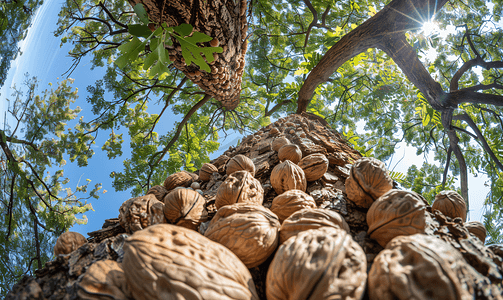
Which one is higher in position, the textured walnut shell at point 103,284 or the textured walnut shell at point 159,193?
the textured walnut shell at point 159,193

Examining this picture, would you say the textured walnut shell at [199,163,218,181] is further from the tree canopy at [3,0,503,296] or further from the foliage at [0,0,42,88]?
the foliage at [0,0,42,88]

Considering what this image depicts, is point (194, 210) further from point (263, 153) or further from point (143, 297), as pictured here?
point (263, 153)

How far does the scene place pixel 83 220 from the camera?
145 inches

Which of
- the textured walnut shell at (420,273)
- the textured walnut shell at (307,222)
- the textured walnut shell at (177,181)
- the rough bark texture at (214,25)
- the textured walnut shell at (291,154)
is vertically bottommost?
the textured walnut shell at (420,273)

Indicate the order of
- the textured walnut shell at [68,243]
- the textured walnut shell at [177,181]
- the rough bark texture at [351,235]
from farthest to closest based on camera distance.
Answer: the textured walnut shell at [177,181]
the textured walnut shell at [68,243]
the rough bark texture at [351,235]

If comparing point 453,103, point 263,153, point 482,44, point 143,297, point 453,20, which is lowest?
point 143,297

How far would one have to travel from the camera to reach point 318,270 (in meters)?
0.72

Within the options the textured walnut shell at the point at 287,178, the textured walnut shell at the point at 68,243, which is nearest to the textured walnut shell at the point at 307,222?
the textured walnut shell at the point at 287,178

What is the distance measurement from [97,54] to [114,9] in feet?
2.93

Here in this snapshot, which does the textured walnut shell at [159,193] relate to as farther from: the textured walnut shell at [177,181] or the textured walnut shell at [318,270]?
the textured walnut shell at [318,270]

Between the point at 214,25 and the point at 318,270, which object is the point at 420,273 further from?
the point at 214,25

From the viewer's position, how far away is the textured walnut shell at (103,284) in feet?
2.36

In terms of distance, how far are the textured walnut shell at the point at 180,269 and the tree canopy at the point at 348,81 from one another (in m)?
1.90

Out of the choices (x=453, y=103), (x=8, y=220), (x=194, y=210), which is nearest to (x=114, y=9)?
(x=8, y=220)
